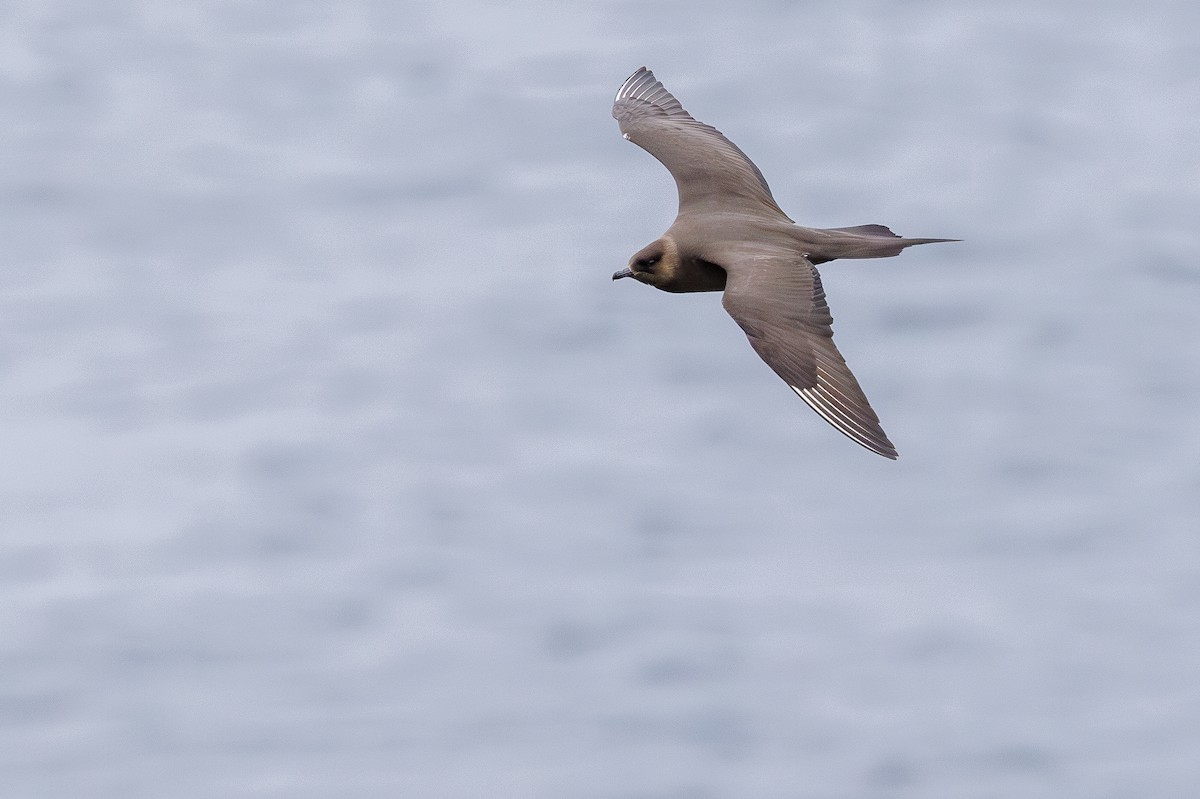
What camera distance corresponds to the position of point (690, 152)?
628 inches

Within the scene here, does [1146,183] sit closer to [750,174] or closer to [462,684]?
[462,684]

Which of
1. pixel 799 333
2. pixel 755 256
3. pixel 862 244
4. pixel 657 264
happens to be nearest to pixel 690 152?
pixel 657 264

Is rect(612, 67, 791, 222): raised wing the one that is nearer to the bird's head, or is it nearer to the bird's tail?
the bird's head

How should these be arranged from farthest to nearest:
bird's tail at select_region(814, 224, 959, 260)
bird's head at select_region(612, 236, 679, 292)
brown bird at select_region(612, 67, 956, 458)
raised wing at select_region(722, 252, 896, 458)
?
bird's head at select_region(612, 236, 679, 292)
bird's tail at select_region(814, 224, 959, 260)
brown bird at select_region(612, 67, 956, 458)
raised wing at select_region(722, 252, 896, 458)

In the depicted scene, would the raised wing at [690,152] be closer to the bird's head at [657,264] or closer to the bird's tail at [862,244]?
the bird's head at [657,264]

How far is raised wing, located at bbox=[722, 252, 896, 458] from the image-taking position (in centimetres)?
1305

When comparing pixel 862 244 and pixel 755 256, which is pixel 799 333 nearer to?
pixel 755 256

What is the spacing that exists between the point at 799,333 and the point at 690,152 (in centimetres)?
280

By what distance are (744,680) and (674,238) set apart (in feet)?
50.5

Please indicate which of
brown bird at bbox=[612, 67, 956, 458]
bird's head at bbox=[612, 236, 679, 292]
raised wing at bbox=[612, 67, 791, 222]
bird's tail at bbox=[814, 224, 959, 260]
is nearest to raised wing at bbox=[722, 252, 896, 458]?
brown bird at bbox=[612, 67, 956, 458]

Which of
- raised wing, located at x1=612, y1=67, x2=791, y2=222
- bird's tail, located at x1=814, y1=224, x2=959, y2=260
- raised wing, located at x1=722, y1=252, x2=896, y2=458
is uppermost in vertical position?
raised wing, located at x1=612, y1=67, x2=791, y2=222

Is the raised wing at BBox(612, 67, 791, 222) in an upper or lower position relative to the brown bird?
upper

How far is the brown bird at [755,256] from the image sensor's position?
43.3 ft

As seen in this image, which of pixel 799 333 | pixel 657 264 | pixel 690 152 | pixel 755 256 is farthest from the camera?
pixel 690 152
